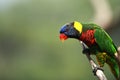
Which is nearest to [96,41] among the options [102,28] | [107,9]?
[102,28]

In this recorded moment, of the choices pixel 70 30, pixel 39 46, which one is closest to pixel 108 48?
pixel 70 30

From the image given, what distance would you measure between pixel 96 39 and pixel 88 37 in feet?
0.39

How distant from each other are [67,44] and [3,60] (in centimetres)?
370

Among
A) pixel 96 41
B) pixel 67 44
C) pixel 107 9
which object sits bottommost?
pixel 96 41

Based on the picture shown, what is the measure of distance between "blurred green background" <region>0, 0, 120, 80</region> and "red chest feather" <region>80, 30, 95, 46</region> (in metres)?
8.40

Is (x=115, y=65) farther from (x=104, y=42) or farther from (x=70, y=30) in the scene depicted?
(x=70, y=30)

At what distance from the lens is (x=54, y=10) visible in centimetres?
1956

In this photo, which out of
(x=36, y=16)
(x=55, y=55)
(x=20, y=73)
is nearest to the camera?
(x=20, y=73)

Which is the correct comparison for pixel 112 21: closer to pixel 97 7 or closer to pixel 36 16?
pixel 97 7

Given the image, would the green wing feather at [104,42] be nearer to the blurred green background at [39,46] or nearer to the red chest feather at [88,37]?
the red chest feather at [88,37]

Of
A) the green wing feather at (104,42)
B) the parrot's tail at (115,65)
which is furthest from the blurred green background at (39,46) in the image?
the parrot's tail at (115,65)

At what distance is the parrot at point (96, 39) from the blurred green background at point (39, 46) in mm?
8394

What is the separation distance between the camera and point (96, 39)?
4.27 metres

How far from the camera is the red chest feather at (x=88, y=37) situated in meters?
4.14
